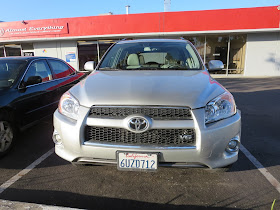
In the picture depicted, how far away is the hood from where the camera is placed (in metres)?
1.98

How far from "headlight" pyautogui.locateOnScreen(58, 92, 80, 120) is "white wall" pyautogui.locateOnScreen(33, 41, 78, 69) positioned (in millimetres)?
14574

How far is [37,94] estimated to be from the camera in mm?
3764

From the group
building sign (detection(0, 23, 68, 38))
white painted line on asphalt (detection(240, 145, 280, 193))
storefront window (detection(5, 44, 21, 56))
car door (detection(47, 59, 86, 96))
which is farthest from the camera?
storefront window (detection(5, 44, 21, 56))

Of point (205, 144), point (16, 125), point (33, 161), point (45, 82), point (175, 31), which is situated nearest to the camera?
point (205, 144)

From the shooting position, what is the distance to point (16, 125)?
3.28m

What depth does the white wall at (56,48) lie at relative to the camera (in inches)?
616

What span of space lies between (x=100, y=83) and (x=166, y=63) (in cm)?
132

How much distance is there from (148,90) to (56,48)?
1573 cm

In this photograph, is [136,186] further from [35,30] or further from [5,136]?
[35,30]

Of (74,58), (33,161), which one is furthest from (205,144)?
(74,58)

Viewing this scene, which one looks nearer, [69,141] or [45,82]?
[69,141]

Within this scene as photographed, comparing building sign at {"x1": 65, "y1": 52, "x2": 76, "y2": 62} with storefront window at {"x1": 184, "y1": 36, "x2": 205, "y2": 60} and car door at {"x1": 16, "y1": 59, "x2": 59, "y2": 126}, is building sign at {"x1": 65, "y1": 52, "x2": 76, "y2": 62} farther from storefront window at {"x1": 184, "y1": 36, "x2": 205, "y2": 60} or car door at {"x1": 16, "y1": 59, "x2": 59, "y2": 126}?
car door at {"x1": 16, "y1": 59, "x2": 59, "y2": 126}

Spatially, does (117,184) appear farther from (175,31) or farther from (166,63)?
(175,31)

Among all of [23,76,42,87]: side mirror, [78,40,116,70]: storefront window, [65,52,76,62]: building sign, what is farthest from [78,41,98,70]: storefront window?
[23,76,42,87]: side mirror
